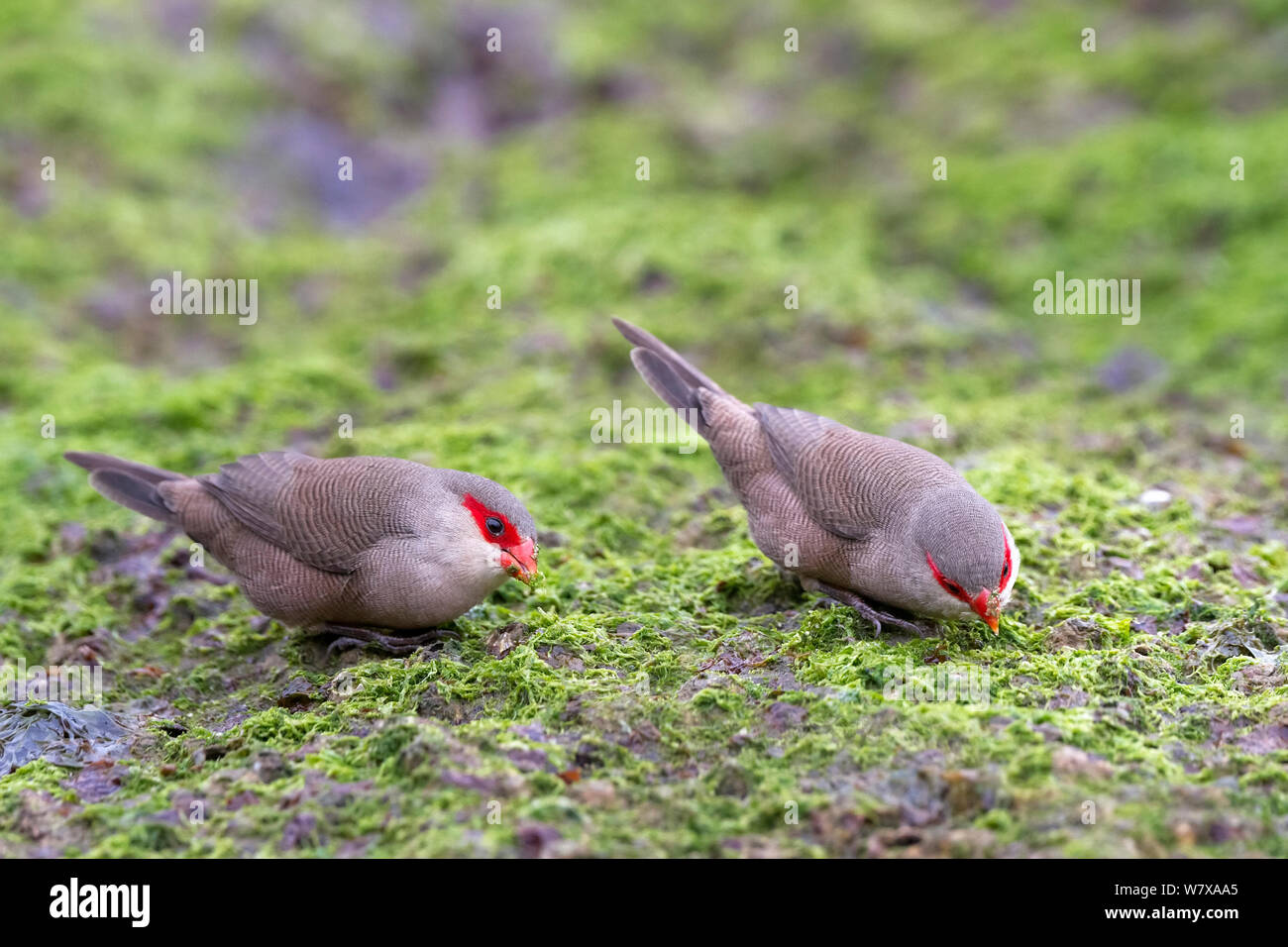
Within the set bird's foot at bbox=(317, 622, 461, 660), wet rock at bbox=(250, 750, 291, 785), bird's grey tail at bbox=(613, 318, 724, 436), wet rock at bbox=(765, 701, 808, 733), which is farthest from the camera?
bird's grey tail at bbox=(613, 318, 724, 436)

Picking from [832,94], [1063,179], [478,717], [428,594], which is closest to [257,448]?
[428,594]

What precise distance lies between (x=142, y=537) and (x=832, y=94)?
9311 millimetres

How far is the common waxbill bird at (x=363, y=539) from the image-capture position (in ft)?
17.2

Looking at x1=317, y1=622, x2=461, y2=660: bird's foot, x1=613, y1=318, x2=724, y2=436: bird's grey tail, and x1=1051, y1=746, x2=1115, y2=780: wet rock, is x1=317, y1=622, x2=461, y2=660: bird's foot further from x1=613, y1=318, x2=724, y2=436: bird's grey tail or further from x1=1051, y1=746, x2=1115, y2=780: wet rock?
x1=1051, y1=746, x2=1115, y2=780: wet rock

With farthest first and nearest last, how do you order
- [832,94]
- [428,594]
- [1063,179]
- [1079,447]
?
[832,94] → [1063,179] → [1079,447] → [428,594]

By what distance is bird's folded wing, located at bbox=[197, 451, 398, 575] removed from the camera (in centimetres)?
541

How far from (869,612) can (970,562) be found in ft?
2.11

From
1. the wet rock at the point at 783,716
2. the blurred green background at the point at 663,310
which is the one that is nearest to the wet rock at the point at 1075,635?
the blurred green background at the point at 663,310

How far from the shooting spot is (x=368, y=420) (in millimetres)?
8695

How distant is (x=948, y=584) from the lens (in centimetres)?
502

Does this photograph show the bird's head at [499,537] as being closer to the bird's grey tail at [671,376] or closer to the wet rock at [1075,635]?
the bird's grey tail at [671,376]

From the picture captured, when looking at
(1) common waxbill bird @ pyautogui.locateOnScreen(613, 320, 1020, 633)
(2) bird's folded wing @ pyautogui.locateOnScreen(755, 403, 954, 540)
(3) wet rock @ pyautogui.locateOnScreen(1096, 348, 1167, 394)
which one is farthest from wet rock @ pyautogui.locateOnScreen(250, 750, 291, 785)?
(3) wet rock @ pyautogui.locateOnScreen(1096, 348, 1167, 394)
